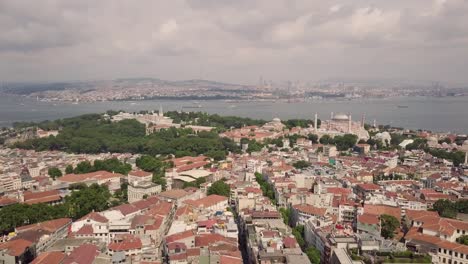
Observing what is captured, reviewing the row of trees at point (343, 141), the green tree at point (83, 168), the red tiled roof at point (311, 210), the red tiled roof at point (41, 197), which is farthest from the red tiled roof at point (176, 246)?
the row of trees at point (343, 141)

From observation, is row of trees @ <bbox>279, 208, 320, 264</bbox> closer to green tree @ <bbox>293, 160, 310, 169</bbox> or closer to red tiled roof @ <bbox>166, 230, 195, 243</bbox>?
red tiled roof @ <bbox>166, 230, 195, 243</bbox>

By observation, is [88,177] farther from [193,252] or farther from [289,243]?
[289,243]

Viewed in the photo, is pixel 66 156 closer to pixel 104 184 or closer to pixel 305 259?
pixel 104 184

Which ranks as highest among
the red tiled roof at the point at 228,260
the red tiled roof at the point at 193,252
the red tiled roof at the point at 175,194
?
the red tiled roof at the point at 228,260

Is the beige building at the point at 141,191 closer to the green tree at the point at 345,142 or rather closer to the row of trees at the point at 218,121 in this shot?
the green tree at the point at 345,142

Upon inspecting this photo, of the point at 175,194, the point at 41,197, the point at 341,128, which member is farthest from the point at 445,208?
the point at 341,128

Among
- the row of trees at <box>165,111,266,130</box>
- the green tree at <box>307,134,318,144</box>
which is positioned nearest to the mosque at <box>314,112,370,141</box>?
the green tree at <box>307,134,318,144</box>

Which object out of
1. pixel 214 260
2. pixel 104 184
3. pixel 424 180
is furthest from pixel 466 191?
pixel 104 184
